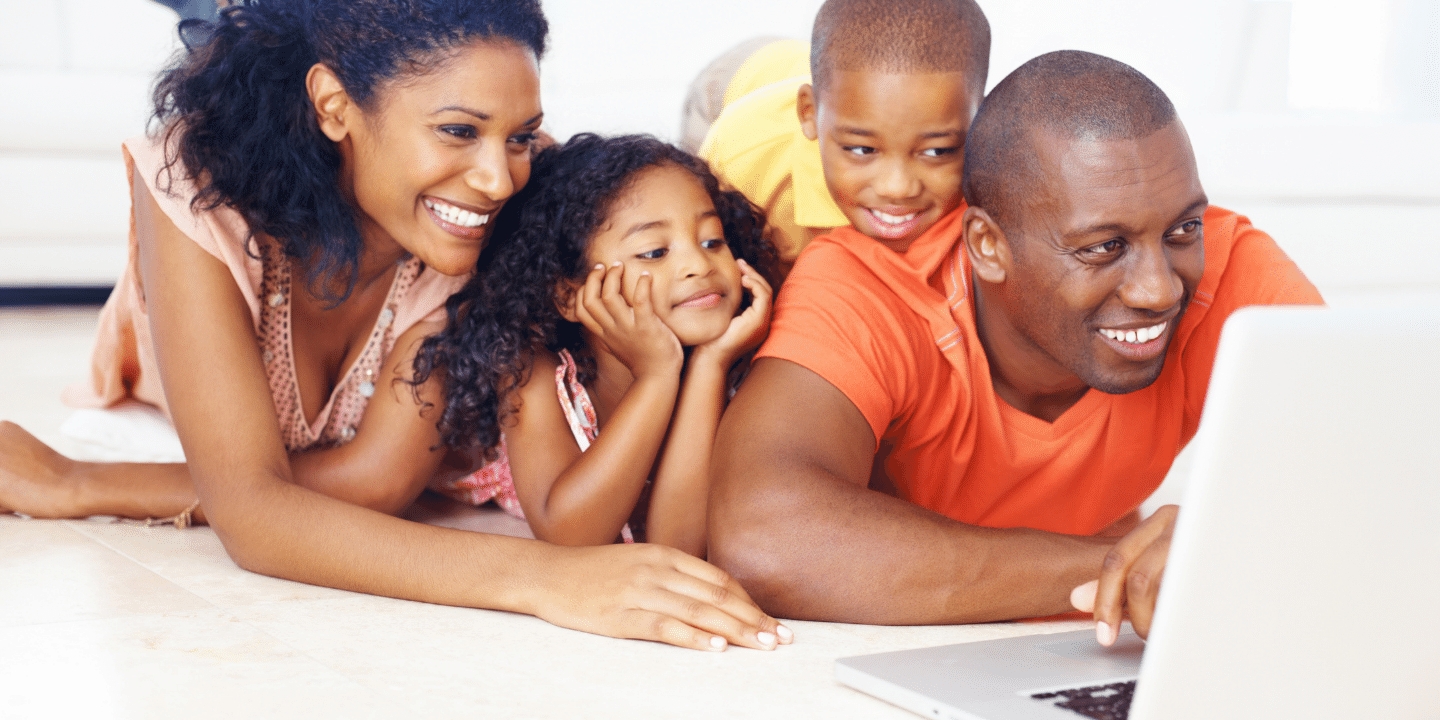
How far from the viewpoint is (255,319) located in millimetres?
1849

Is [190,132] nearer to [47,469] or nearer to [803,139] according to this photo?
[47,469]

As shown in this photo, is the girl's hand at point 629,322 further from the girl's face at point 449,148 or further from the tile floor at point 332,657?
the tile floor at point 332,657

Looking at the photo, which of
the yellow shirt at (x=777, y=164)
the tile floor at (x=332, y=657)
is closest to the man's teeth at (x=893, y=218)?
the yellow shirt at (x=777, y=164)

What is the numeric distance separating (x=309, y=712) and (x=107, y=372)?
56.4 inches

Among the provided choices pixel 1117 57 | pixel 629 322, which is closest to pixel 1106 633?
pixel 629 322

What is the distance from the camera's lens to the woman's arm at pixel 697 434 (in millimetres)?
1838

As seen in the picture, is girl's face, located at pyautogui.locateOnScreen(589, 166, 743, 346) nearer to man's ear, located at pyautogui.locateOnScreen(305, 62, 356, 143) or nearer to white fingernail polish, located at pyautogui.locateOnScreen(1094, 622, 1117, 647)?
man's ear, located at pyautogui.locateOnScreen(305, 62, 356, 143)

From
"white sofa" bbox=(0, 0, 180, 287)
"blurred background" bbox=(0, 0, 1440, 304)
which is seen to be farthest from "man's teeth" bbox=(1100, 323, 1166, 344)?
"white sofa" bbox=(0, 0, 180, 287)

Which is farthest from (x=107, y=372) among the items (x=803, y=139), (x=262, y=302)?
(x=803, y=139)

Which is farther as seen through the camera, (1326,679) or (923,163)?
(923,163)

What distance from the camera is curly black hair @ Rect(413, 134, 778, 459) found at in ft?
6.31

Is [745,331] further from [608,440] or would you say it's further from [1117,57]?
[1117,57]

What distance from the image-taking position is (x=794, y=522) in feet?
4.71

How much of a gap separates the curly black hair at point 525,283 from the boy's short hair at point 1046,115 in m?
0.51
